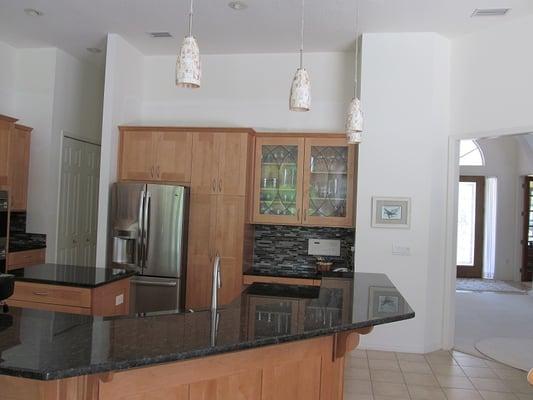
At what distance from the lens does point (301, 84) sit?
2189 millimetres

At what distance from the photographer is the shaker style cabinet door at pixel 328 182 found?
4449 millimetres

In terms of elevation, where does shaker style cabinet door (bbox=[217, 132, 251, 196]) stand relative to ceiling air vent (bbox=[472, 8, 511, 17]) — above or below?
below

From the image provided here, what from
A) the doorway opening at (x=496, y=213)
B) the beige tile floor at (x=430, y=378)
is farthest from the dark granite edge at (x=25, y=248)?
the doorway opening at (x=496, y=213)

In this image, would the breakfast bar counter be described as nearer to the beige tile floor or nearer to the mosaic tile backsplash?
the beige tile floor

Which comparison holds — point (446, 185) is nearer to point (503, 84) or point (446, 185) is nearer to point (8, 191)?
point (503, 84)

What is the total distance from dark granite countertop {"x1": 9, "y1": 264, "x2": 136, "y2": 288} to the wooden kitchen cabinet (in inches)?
59.1

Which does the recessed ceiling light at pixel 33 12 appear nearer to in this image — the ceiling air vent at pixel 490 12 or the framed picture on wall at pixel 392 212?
the framed picture on wall at pixel 392 212

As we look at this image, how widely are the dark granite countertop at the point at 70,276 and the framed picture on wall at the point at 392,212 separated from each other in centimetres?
237

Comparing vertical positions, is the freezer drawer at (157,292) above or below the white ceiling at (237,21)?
below

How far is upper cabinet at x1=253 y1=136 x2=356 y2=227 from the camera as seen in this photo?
4.46 meters

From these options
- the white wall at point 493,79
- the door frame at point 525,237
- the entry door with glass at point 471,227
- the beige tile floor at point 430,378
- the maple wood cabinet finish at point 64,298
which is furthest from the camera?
the entry door with glass at point 471,227

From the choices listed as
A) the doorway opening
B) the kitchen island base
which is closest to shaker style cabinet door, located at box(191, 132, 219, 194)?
the kitchen island base

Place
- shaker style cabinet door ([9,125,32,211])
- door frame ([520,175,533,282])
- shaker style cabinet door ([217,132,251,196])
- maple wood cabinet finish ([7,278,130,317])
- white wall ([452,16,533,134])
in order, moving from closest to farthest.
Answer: maple wood cabinet finish ([7,278,130,317]) < white wall ([452,16,533,134]) < shaker style cabinet door ([217,132,251,196]) < shaker style cabinet door ([9,125,32,211]) < door frame ([520,175,533,282])

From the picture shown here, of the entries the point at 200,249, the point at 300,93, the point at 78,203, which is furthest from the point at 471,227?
the point at 300,93
